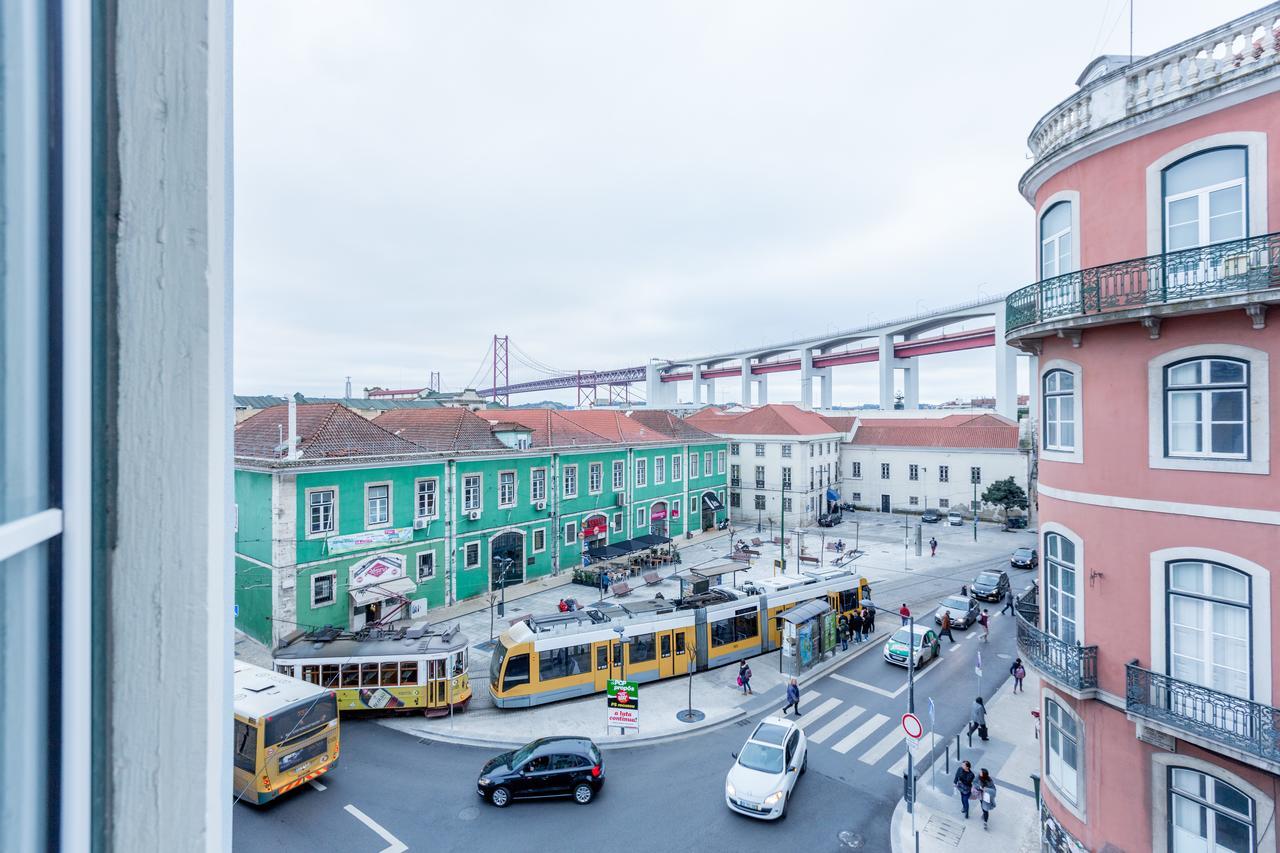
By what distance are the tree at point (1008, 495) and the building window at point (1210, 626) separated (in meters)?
44.8

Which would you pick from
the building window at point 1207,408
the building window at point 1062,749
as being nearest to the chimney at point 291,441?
the building window at point 1062,749

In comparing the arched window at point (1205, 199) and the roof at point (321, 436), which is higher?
the arched window at point (1205, 199)

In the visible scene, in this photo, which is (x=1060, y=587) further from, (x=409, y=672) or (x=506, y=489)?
(x=506, y=489)

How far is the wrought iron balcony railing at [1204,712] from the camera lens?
8.57 m

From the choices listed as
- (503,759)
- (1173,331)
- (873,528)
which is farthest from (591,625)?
(873,528)

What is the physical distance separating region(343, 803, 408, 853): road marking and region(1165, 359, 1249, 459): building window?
15.6 meters

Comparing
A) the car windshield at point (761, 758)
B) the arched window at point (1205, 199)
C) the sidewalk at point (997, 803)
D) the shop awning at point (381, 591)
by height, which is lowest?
the sidewalk at point (997, 803)

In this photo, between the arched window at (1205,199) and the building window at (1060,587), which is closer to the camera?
the arched window at (1205,199)

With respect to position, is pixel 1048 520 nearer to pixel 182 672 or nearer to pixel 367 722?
pixel 182 672

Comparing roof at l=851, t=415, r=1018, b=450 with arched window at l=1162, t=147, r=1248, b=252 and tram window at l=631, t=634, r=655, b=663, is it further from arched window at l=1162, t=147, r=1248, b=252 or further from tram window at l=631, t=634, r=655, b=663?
arched window at l=1162, t=147, r=1248, b=252

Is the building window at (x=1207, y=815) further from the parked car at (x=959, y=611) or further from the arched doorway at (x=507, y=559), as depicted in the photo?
the arched doorway at (x=507, y=559)

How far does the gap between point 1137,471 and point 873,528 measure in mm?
43236

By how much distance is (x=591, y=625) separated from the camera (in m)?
19.2

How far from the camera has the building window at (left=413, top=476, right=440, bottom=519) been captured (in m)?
27.2
